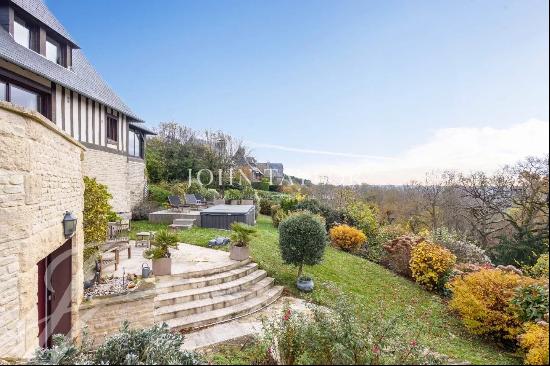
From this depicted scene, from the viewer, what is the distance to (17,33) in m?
9.41

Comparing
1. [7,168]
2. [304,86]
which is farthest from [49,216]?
[304,86]

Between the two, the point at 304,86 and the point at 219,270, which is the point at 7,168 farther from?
the point at 304,86

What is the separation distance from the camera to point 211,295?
7004mm

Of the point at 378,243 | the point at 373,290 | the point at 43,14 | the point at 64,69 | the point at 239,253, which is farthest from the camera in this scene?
the point at 378,243

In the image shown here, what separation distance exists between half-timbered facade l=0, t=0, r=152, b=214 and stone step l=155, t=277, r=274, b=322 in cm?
495

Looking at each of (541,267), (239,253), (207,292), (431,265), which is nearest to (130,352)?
(207,292)

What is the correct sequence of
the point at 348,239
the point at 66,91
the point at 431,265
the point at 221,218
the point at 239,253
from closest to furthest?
the point at 239,253 < the point at 431,265 < the point at 66,91 < the point at 348,239 < the point at 221,218

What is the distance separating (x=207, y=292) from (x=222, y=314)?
764mm

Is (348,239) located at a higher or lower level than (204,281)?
lower

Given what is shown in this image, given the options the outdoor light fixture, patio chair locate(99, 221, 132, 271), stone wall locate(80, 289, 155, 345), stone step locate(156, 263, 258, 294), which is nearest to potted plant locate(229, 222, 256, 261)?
stone step locate(156, 263, 258, 294)

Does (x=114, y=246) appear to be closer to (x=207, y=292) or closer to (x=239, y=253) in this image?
(x=207, y=292)

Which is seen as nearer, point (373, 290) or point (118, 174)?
point (373, 290)

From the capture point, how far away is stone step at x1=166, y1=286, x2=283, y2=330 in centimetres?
598

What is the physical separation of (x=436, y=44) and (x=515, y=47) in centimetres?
167
